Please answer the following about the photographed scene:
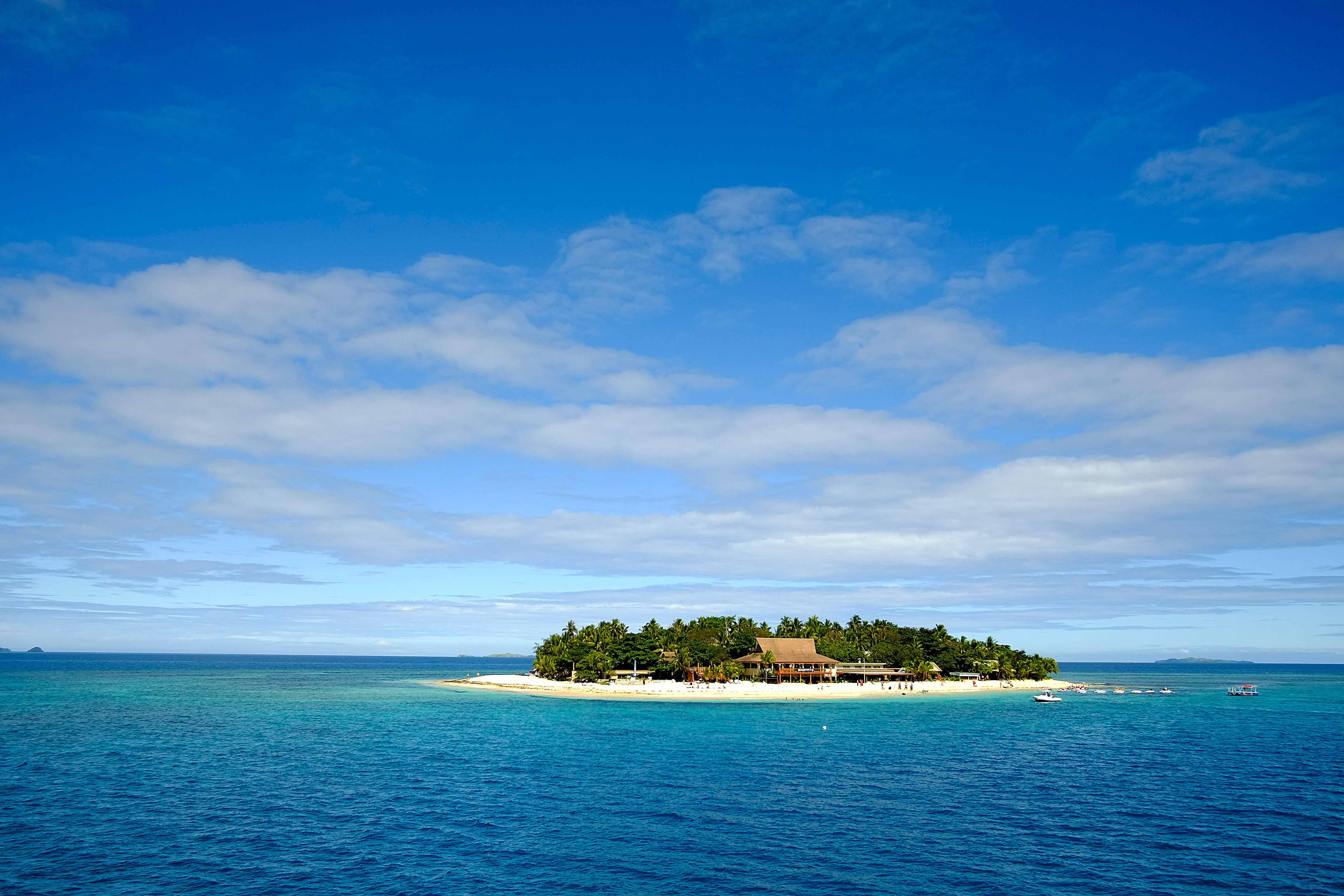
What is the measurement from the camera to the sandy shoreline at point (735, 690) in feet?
431

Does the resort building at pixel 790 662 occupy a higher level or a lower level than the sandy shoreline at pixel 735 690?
higher

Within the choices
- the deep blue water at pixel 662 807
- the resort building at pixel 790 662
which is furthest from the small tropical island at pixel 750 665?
the deep blue water at pixel 662 807

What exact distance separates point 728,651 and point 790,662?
1236 cm

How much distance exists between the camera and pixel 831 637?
192125 millimetres

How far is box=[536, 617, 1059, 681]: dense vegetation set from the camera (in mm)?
154000

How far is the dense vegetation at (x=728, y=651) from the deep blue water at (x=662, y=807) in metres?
55.5

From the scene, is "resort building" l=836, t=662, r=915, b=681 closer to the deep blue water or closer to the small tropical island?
the small tropical island

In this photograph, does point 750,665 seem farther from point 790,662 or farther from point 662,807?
point 662,807

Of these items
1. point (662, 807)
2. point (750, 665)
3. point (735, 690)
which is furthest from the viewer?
point (750, 665)

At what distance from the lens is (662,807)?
5106 cm

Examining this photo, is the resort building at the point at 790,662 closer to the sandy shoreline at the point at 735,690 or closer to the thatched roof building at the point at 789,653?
the thatched roof building at the point at 789,653

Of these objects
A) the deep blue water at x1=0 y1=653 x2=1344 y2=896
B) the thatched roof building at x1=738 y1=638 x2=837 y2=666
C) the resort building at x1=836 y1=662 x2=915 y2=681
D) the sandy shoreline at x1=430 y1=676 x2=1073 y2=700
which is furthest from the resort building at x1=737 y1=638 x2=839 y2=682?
the deep blue water at x1=0 y1=653 x2=1344 y2=896

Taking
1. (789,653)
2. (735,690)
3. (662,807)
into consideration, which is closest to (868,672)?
(789,653)

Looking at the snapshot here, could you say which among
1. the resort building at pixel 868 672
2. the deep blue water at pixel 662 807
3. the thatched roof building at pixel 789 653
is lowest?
the deep blue water at pixel 662 807
